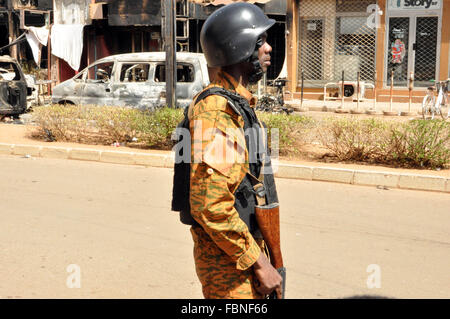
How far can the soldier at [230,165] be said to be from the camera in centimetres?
218

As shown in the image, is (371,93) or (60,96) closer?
(60,96)

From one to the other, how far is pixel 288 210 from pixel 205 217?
4850 mm

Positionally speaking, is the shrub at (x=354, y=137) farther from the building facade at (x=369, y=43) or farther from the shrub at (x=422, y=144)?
the building facade at (x=369, y=43)

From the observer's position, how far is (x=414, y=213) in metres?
6.84

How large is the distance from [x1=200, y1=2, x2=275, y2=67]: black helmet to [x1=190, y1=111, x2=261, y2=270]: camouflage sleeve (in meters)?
0.26

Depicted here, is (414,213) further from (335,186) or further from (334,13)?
(334,13)

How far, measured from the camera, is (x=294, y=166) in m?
8.86

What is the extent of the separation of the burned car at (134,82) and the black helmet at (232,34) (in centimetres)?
1009

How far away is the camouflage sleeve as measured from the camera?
217 centimetres

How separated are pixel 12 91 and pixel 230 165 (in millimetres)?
13950

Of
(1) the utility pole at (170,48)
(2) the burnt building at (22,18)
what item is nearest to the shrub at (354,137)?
(1) the utility pole at (170,48)

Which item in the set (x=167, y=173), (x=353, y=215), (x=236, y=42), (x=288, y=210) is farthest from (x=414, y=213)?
(x=236, y=42)
